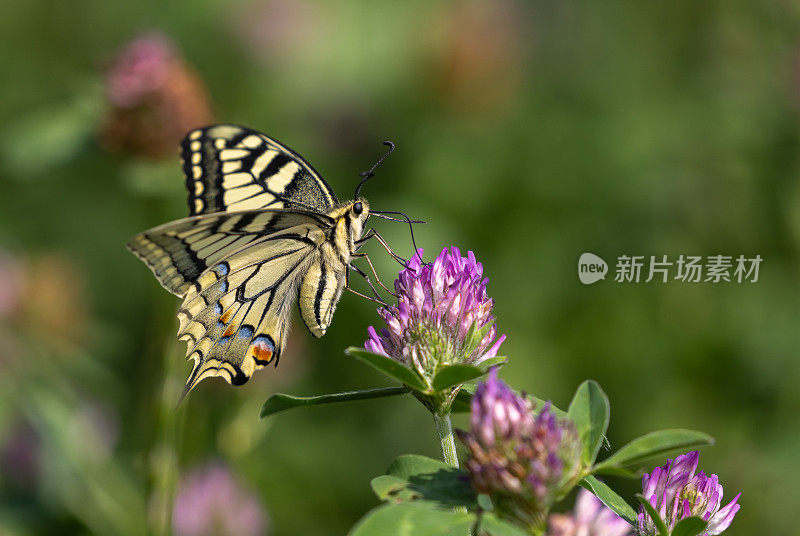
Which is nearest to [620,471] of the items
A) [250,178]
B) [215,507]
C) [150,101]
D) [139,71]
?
[250,178]

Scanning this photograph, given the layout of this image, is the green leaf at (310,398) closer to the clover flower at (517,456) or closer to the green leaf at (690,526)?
the clover flower at (517,456)

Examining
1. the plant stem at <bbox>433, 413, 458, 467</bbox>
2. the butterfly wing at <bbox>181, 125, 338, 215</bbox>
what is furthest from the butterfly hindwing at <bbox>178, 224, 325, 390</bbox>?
the plant stem at <bbox>433, 413, 458, 467</bbox>

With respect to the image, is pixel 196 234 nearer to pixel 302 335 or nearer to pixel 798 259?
pixel 302 335

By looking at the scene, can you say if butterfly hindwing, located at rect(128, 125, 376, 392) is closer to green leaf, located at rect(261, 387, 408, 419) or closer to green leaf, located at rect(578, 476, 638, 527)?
green leaf, located at rect(261, 387, 408, 419)

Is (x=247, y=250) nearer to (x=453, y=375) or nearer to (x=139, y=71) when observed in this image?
(x=453, y=375)

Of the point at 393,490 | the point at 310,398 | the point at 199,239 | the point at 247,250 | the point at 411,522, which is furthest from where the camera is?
the point at 247,250

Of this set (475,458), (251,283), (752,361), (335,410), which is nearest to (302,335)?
(335,410)
